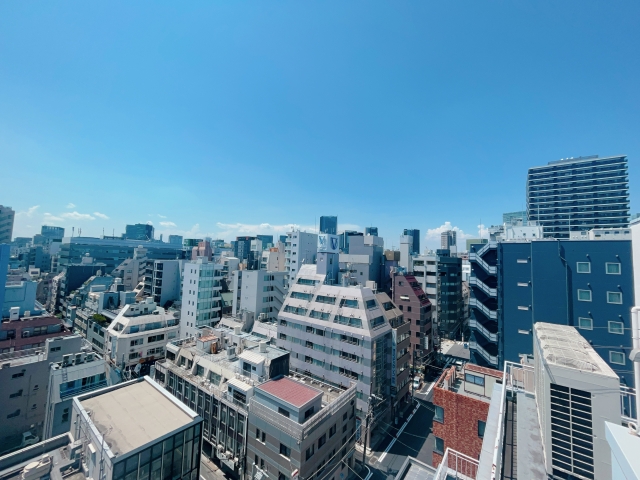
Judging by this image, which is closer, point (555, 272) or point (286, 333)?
point (555, 272)

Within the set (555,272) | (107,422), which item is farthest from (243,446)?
(555,272)

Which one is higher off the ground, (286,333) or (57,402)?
(286,333)

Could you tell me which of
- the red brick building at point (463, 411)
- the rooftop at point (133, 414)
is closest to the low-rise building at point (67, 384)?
the rooftop at point (133, 414)

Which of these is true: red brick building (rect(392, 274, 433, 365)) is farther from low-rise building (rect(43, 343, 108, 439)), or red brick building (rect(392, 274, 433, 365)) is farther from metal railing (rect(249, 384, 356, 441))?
low-rise building (rect(43, 343, 108, 439))

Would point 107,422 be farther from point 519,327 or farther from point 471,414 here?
point 519,327

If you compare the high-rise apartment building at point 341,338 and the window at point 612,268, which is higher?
the window at point 612,268

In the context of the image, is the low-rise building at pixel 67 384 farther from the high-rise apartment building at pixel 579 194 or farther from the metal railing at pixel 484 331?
the high-rise apartment building at pixel 579 194
